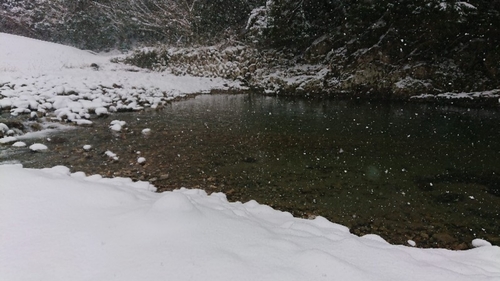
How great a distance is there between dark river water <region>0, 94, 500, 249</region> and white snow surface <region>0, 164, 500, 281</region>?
111 cm

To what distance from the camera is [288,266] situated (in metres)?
1.85

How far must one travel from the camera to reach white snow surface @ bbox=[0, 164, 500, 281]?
164 cm

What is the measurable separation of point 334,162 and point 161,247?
14.5ft

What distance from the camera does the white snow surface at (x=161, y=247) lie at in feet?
5.38

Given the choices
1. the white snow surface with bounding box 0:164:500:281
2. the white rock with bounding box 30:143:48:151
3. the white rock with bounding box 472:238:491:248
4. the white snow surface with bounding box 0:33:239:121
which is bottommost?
the white rock with bounding box 472:238:491:248

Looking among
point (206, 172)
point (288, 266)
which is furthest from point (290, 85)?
point (288, 266)

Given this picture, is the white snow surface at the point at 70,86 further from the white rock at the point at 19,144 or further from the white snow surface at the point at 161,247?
the white snow surface at the point at 161,247

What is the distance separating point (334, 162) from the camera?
564 cm

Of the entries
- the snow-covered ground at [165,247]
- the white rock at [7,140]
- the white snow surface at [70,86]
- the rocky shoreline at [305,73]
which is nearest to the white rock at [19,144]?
the white rock at [7,140]

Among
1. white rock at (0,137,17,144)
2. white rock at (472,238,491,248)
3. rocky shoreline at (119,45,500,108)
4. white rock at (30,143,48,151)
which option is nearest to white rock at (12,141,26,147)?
white rock at (0,137,17,144)

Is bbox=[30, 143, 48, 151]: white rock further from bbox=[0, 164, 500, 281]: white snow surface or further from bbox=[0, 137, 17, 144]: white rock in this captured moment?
bbox=[0, 164, 500, 281]: white snow surface

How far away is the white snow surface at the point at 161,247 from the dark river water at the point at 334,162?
1.11 meters

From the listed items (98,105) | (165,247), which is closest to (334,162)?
(165,247)

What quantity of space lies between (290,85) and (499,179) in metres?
10.9
